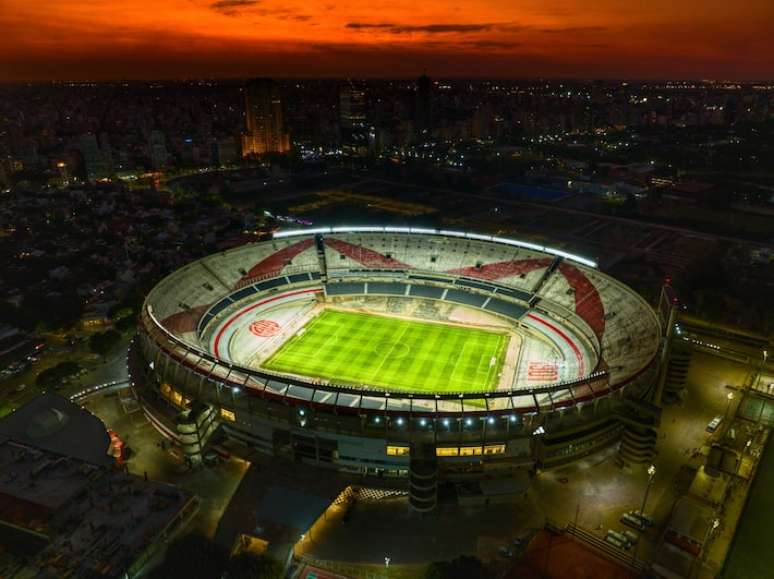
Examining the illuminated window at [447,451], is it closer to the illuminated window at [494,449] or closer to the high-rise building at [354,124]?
the illuminated window at [494,449]

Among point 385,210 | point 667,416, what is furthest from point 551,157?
point 667,416

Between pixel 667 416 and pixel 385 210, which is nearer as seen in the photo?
pixel 667 416

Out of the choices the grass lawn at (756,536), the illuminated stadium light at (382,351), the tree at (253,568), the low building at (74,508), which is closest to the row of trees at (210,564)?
the tree at (253,568)

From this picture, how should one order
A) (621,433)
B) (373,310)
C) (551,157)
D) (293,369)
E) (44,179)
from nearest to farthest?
(621,433) → (293,369) → (373,310) → (44,179) → (551,157)

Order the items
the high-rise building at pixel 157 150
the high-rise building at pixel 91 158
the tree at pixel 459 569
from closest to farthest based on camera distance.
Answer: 1. the tree at pixel 459 569
2. the high-rise building at pixel 91 158
3. the high-rise building at pixel 157 150

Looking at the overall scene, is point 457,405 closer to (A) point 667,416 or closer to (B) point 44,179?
(A) point 667,416

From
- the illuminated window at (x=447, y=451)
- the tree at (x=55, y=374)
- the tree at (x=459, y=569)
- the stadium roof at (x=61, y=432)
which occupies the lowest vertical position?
the tree at (x=55, y=374)
